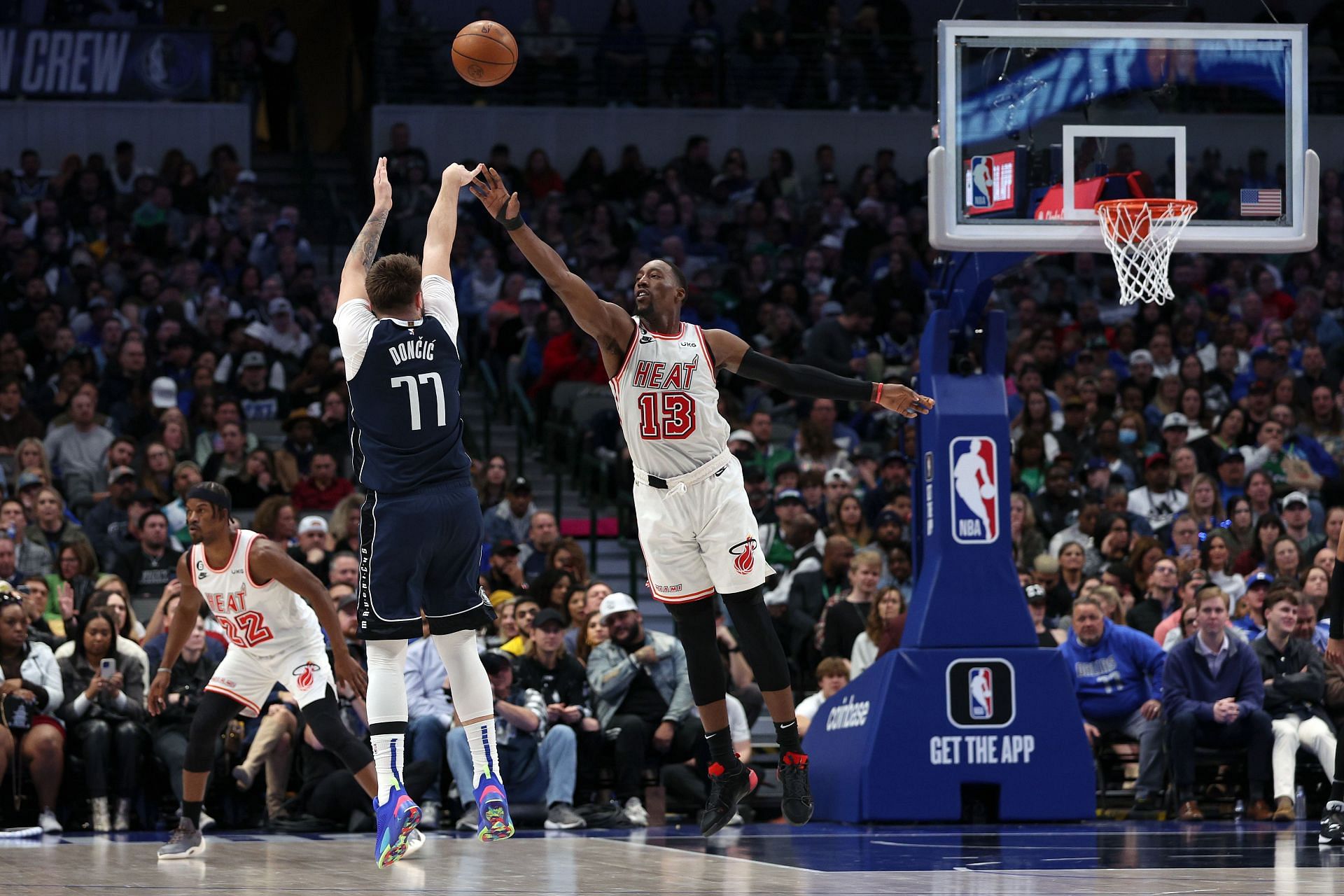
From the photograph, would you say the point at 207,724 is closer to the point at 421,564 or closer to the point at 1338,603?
the point at 421,564

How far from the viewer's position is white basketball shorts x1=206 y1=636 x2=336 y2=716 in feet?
32.6

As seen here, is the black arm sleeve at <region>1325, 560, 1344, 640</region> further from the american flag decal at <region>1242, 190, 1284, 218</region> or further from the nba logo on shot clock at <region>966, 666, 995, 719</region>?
the nba logo on shot clock at <region>966, 666, 995, 719</region>

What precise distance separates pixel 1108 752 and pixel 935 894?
646 centimetres

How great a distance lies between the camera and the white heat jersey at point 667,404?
8.23 metres

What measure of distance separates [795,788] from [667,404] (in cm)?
184

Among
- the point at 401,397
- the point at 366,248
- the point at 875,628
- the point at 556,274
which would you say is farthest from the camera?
the point at 875,628

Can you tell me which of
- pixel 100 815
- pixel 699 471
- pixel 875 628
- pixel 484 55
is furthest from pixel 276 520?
pixel 699 471

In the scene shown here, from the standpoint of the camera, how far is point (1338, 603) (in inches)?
376

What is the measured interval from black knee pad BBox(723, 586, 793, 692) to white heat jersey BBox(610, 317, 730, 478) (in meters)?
0.65

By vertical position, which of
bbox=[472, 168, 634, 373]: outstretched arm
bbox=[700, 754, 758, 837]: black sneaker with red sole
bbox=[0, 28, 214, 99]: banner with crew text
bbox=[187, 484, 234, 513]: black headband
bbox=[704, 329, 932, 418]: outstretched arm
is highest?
bbox=[0, 28, 214, 99]: banner with crew text

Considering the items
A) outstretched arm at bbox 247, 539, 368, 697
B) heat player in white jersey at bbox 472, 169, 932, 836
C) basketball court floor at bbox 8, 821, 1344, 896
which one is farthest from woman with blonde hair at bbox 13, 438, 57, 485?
heat player in white jersey at bbox 472, 169, 932, 836

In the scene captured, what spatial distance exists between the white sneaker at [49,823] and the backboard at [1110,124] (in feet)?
22.7

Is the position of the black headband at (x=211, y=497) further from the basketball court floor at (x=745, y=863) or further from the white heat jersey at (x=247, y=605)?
the basketball court floor at (x=745, y=863)

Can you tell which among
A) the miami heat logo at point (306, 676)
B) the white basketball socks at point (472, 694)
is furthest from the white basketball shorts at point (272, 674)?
the white basketball socks at point (472, 694)
